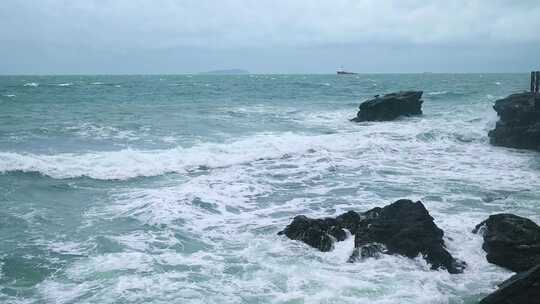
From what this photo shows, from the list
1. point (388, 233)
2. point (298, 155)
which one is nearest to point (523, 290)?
point (388, 233)

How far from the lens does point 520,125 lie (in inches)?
875

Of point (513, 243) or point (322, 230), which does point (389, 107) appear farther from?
point (513, 243)

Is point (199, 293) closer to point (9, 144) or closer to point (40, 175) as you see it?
point (40, 175)

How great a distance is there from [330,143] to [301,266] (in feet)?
47.1

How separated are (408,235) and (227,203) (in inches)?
215

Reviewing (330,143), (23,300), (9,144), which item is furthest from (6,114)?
(23,300)

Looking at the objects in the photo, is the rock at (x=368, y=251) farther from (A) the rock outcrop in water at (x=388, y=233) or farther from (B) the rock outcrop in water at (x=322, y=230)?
(B) the rock outcrop in water at (x=322, y=230)

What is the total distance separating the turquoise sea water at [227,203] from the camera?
791 centimetres

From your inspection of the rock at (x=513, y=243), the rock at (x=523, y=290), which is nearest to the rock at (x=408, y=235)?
the rock at (x=513, y=243)

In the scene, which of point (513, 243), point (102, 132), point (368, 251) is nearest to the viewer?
point (513, 243)

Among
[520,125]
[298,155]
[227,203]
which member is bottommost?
[227,203]

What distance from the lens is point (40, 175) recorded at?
16.0 metres

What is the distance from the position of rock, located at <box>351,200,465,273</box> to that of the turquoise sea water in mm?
291

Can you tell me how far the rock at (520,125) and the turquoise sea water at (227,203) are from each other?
0.85 m
